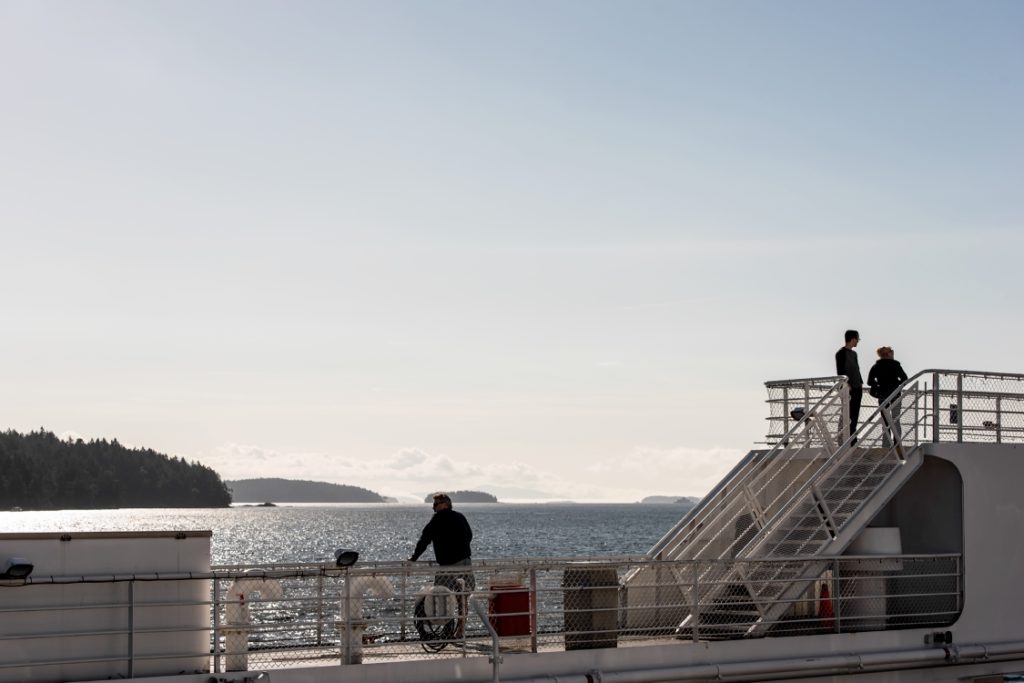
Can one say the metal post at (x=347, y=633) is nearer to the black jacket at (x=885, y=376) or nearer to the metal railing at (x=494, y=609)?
the metal railing at (x=494, y=609)

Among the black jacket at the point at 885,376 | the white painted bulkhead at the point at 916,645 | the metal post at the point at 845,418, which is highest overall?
the black jacket at the point at 885,376

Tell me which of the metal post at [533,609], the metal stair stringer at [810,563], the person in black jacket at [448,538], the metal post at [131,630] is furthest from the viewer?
the metal stair stringer at [810,563]

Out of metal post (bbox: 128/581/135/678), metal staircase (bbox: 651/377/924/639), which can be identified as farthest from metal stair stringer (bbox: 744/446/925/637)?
metal post (bbox: 128/581/135/678)

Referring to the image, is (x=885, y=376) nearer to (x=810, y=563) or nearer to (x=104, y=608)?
(x=810, y=563)

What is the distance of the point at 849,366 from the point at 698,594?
4016mm

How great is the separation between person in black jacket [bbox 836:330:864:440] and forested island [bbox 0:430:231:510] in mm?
161005

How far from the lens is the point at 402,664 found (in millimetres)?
11523

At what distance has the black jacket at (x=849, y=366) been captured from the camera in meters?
16.4

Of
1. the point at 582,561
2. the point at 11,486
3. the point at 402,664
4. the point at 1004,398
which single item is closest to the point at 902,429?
the point at 1004,398

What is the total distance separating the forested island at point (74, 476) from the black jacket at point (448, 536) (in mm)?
161319

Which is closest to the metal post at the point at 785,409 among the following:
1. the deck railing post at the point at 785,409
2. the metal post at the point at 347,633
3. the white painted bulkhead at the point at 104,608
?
the deck railing post at the point at 785,409

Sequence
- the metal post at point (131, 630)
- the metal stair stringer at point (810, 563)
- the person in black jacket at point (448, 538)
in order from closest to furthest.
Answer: the metal post at point (131, 630), the person in black jacket at point (448, 538), the metal stair stringer at point (810, 563)

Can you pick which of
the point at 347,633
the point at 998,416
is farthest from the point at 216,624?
the point at 998,416

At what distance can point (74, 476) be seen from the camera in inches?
7092
